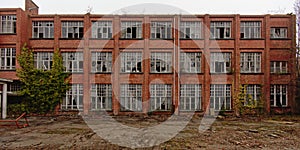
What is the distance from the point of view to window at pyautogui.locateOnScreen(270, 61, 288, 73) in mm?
32469

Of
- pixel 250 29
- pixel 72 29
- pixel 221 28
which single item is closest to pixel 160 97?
pixel 221 28

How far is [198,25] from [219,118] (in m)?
9.78

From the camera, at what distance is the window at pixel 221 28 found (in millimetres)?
32625

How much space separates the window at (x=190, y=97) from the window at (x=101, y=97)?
724 centimetres

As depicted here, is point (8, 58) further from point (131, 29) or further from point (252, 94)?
point (252, 94)

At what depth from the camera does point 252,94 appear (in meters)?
32.2

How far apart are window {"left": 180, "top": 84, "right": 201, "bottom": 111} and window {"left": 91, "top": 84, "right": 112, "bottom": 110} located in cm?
724

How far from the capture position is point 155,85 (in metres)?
32.2

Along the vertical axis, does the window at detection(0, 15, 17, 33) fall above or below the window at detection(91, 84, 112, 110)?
above

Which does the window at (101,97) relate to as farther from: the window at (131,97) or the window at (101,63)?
the window at (101,63)

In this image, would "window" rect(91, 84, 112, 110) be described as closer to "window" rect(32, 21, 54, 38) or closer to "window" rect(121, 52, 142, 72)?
"window" rect(121, 52, 142, 72)

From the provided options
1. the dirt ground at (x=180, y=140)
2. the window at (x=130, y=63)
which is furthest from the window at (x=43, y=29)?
the dirt ground at (x=180, y=140)

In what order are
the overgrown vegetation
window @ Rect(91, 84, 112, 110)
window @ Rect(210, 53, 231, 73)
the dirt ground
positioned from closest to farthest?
1. the dirt ground
2. the overgrown vegetation
3. window @ Rect(91, 84, 112, 110)
4. window @ Rect(210, 53, 231, 73)

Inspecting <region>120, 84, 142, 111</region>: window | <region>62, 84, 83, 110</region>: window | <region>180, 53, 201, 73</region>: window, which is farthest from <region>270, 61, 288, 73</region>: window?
<region>62, 84, 83, 110</region>: window
